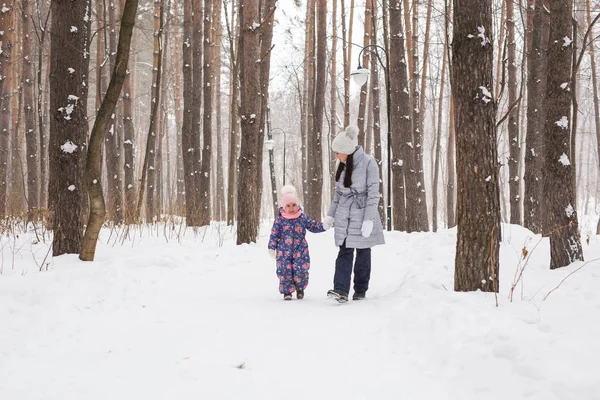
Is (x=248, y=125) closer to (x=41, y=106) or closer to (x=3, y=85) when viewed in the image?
(x=41, y=106)

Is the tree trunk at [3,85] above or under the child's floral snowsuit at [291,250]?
above

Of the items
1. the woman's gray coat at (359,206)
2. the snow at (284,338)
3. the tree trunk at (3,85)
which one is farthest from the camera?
the tree trunk at (3,85)

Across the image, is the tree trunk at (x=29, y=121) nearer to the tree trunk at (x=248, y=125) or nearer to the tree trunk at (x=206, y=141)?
the tree trunk at (x=206, y=141)

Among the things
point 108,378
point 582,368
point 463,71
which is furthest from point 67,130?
point 582,368

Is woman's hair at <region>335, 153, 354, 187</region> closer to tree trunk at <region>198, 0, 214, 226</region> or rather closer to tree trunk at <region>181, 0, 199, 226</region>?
tree trunk at <region>181, 0, 199, 226</region>

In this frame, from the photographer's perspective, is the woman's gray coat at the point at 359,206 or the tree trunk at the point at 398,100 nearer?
the woman's gray coat at the point at 359,206

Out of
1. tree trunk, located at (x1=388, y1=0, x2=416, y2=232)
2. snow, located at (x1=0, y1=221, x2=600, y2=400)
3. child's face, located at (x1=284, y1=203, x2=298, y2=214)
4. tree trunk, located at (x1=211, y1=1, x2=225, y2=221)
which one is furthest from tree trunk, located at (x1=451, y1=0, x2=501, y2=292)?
tree trunk, located at (x1=211, y1=1, x2=225, y2=221)

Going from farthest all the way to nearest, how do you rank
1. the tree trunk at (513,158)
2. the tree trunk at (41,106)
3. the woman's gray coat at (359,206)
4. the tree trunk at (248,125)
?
the tree trunk at (513,158) < the tree trunk at (248,125) < the tree trunk at (41,106) < the woman's gray coat at (359,206)

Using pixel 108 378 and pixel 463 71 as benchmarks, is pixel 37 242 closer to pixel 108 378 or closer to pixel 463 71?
pixel 108 378

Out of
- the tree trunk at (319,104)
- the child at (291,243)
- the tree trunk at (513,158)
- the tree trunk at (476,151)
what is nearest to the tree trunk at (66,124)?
the child at (291,243)

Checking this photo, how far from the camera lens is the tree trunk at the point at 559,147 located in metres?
4.91

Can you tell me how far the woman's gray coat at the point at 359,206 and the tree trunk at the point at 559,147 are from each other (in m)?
2.04

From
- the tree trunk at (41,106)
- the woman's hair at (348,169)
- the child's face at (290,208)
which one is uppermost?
the tree trunk at (41,106)

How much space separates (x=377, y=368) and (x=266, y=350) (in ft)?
2.62
